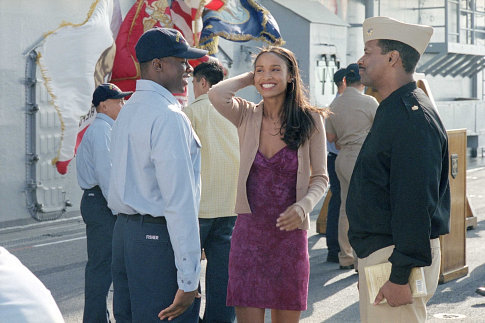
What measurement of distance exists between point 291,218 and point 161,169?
37.5 inches

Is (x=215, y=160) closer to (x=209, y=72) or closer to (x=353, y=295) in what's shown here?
(x=209, y=72)

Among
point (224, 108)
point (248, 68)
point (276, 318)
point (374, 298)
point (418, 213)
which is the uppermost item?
point (248, 68)

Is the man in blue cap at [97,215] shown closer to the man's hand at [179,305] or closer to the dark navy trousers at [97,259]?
the dark navy trousers at [97,259]

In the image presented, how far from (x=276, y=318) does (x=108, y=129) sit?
2049 millimetres

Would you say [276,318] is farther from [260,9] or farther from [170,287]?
[260,9]

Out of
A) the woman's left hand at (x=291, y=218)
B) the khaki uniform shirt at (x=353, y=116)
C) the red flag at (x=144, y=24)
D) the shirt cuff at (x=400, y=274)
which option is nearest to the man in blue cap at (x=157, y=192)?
the woman's left hand at (x=291, y=218)

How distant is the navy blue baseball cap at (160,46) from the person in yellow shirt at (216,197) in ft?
5.77

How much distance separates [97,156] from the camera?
18.6 feet

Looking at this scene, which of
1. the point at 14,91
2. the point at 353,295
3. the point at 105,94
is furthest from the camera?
the point at 14,91

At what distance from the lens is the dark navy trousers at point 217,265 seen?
538 centimetres

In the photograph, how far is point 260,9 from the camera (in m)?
9.21

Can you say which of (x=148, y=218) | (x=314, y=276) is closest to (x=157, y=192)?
(x=148, y=218)

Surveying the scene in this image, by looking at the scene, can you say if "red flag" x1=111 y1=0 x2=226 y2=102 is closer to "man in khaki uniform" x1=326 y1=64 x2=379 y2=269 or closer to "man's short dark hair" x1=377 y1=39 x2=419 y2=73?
"man in khaki uniform" x1=326 y1=64 x2=379 y2=269

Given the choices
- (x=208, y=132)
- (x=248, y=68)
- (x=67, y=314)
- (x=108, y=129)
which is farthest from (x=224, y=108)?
(x=248, y=68)
